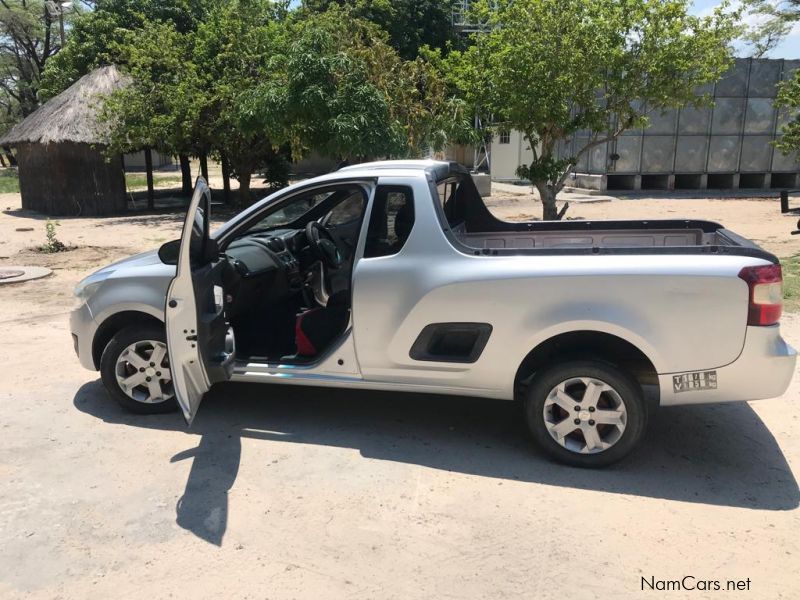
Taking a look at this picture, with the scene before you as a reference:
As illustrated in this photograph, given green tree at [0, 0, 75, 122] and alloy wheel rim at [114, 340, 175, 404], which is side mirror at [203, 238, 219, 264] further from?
green tree at [0, 0, 75, 122]

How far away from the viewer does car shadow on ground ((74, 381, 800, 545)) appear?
388cm

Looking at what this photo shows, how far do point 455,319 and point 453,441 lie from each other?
0.92 meters

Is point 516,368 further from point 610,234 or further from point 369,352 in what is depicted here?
point 610,234

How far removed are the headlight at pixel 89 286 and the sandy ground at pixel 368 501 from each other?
2.75 ft

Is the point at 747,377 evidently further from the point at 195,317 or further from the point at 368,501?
the point at 195,317

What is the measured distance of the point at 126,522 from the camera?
358 cm

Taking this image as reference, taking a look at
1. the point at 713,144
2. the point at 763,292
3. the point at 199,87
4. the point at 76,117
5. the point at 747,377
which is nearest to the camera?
the point at 763,292

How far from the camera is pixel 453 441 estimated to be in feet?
14.9

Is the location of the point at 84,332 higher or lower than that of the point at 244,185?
lower

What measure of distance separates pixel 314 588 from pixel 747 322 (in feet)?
8.67

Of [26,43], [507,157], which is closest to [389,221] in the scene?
[507,157]

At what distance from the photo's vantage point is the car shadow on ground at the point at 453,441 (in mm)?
3879

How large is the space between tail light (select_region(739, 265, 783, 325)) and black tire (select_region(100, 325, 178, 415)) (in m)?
3.64

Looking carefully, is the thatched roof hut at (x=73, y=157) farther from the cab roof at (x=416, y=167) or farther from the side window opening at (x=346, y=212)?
the cab roof at (x=416, y=167)
